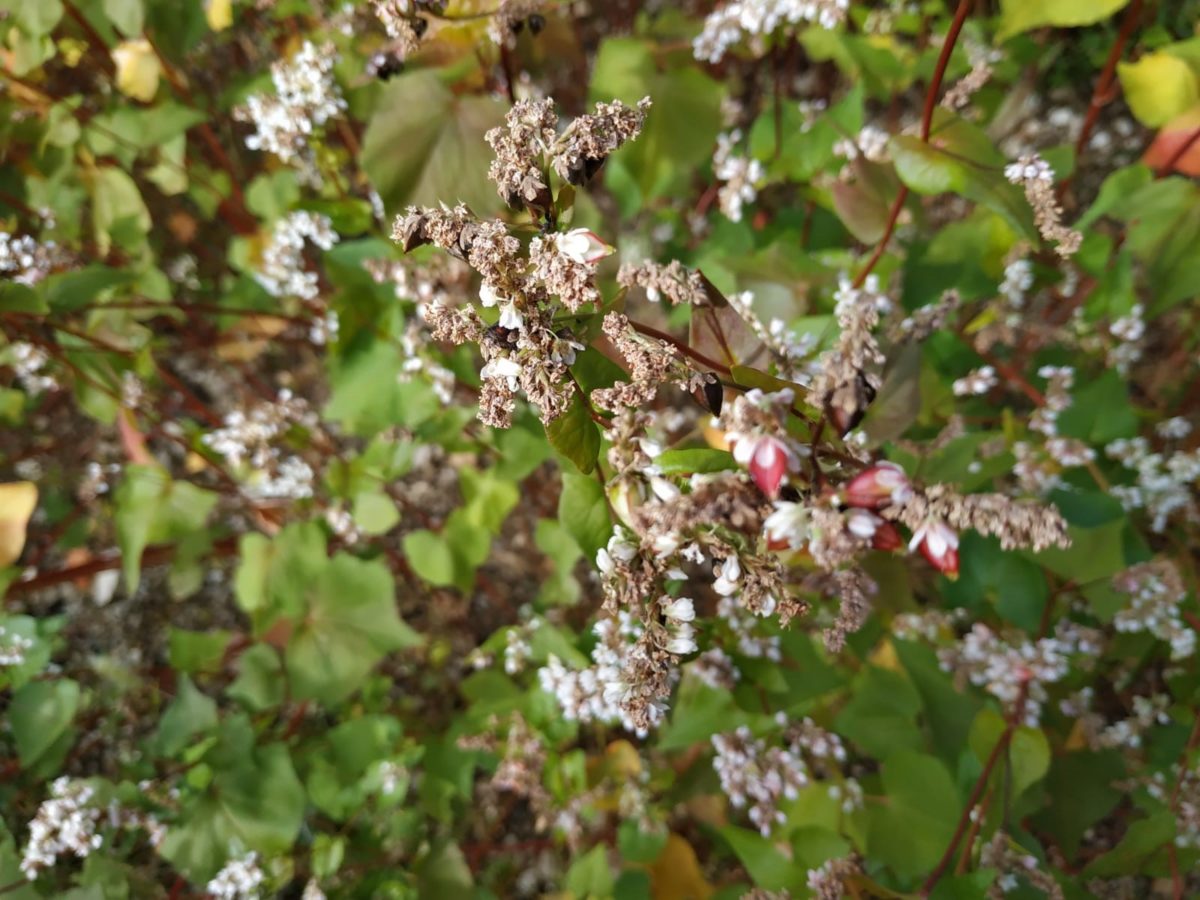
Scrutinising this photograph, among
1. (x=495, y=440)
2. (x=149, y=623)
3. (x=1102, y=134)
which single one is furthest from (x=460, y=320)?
(x=1102, y=134)

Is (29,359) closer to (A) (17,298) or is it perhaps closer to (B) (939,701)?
(A) (17,298)

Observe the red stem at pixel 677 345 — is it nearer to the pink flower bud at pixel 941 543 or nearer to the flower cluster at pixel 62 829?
the pink flower bud at pixel 941 543

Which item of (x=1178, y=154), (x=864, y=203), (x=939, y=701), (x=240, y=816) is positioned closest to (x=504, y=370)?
(x=864, y=203)

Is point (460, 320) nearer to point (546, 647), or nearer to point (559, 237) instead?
point (559, 237)

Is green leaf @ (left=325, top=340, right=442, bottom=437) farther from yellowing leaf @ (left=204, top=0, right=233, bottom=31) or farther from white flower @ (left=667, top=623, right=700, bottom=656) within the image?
white flower @ (left=667, top=623, right=700, bottom=656)

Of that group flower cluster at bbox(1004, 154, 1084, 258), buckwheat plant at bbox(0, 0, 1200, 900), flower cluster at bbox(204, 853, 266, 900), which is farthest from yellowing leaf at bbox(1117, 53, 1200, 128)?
flower cluster at bbox(204, 853, 266, 900)

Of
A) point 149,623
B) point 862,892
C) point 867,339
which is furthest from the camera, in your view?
point 149,623

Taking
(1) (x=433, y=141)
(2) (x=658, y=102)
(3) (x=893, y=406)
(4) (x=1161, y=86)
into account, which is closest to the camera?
(3) (x=893, y=406)
